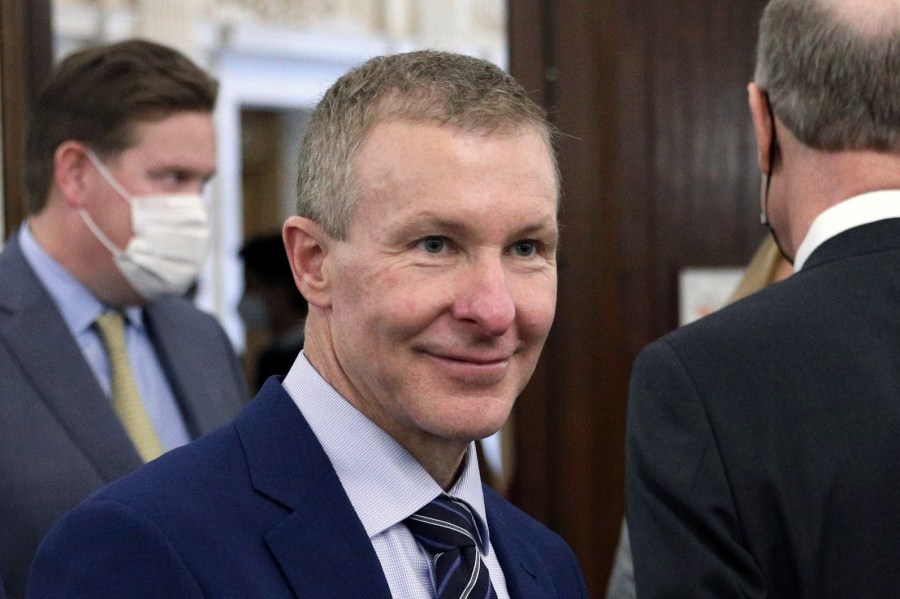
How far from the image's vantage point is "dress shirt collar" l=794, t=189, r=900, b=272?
1.73m

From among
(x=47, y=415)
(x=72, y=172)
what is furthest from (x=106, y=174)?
(x=47, y=415)

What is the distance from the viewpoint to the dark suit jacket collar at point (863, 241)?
67.7 inches

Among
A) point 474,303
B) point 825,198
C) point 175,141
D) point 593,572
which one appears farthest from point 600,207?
point 474,303

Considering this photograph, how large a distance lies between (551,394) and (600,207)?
0.56 metres

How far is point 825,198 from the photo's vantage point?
176 cm

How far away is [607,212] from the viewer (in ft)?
12.0

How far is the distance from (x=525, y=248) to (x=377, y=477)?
1.01 feet

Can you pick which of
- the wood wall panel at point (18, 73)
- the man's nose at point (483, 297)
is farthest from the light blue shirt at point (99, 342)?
the man's nose at point (483, 297)

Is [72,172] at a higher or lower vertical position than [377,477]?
higher

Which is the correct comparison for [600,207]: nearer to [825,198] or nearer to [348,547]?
[825,198]

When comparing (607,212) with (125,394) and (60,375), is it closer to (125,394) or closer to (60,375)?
(125,394)

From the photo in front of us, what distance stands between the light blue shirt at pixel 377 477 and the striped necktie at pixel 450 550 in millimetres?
12

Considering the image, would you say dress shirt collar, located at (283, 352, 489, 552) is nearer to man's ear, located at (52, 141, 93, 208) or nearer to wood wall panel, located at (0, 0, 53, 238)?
man's ear, located at (52, 141, 93, 208)

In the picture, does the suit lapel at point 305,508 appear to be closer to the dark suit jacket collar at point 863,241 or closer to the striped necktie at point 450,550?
the striped necktie at point 450,550
